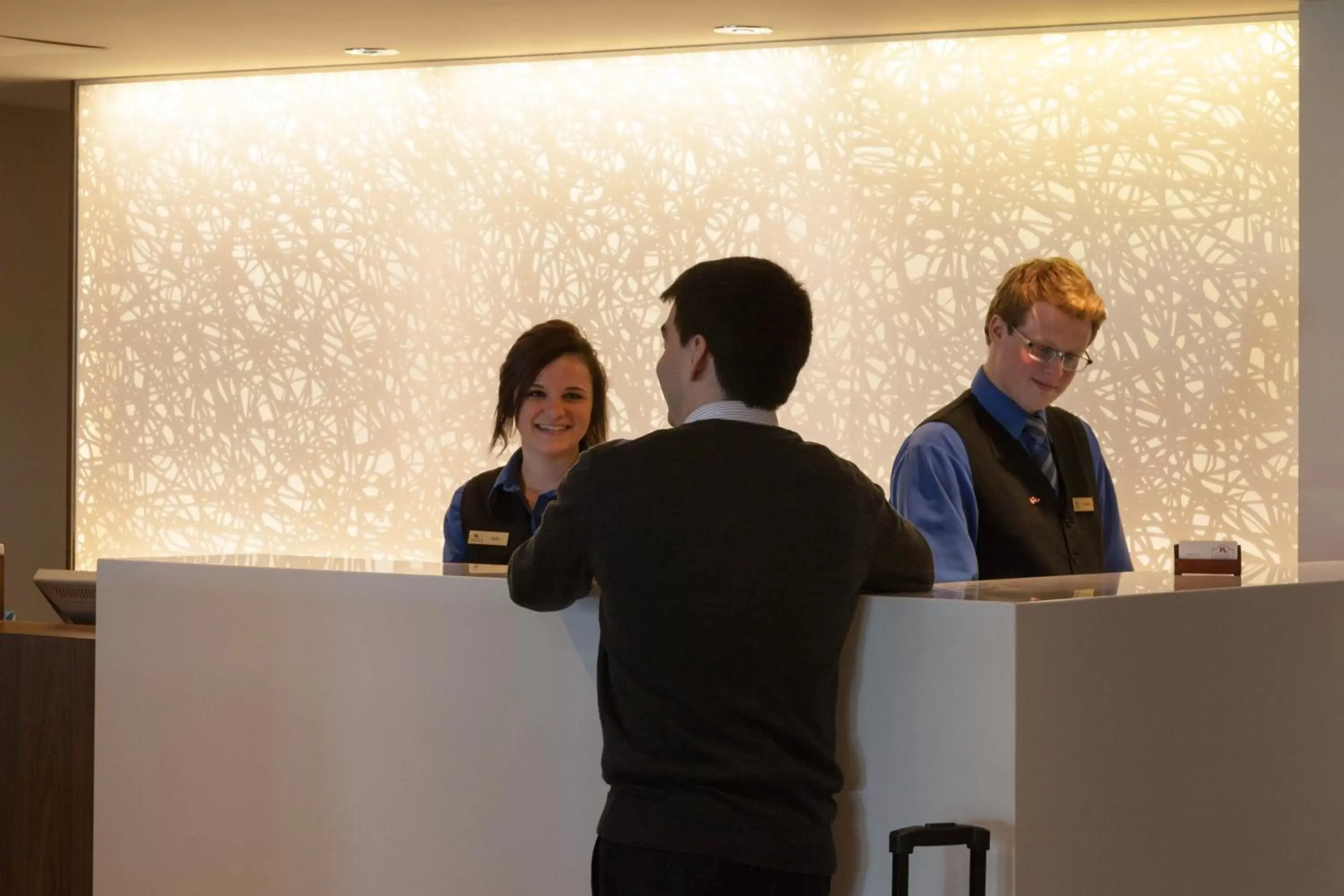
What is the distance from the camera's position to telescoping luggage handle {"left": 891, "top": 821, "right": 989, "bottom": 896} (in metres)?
2.00

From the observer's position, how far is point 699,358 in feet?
6.76

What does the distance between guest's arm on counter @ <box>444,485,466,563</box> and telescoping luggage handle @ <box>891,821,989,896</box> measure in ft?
6.38

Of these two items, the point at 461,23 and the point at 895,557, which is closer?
the point at 895,557

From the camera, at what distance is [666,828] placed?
1.98 meters

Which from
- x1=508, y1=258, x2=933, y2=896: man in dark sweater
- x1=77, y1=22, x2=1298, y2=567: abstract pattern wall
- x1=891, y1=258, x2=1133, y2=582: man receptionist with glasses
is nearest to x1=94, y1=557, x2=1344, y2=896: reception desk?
x1=508, y1=258, x2=933, y2=896: man in dark sweater

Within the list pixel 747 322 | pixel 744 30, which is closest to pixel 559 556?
pixel 747 322

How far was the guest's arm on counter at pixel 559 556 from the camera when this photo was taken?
2.02 m

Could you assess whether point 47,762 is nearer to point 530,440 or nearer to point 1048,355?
point 530,440

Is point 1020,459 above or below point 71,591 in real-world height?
above

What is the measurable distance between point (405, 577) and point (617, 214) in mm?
3603

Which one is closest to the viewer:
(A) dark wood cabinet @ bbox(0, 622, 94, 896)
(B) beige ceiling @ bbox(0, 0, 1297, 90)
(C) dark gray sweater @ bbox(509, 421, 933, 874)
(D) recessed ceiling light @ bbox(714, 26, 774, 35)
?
(C) dark gray sweater @ bbox(509, 421, 933, 874)

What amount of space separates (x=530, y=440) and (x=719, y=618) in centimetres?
187

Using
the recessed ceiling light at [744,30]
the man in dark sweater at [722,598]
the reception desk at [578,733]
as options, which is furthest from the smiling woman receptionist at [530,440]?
the recessed ceiling light at [744,30]

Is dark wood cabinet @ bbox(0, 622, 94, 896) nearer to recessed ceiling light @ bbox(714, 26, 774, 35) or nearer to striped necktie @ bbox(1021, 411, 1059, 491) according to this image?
striped necktie @ bbox(1021, 411, 1059, 491)
